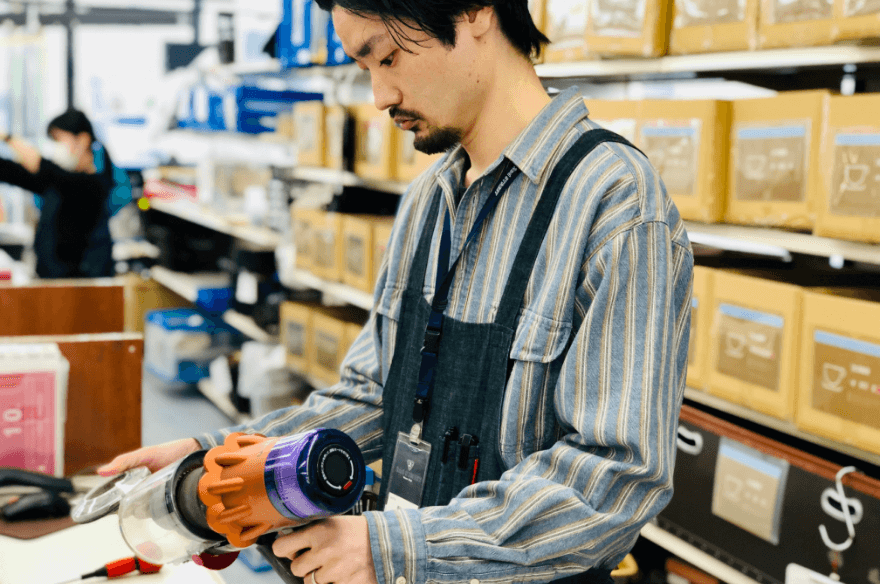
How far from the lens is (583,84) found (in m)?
2.78

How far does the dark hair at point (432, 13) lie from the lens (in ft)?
3.44

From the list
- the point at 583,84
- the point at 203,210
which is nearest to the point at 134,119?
the point at 203,210

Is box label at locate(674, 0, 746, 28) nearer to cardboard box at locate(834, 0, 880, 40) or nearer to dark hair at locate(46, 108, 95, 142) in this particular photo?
cardboard box at locate(834, 0, 880, 40)

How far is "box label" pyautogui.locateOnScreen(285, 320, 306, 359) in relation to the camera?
3.82 m

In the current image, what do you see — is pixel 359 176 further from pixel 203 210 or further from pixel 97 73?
pixel 97 73

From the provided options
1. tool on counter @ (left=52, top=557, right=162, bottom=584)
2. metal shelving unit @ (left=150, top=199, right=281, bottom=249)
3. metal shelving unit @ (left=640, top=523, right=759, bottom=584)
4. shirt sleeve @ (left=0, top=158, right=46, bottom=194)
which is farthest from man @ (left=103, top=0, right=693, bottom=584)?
shirt sleeve @ (left=0, top=158, right=46, bottom=194)

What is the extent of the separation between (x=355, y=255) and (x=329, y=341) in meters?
0.46

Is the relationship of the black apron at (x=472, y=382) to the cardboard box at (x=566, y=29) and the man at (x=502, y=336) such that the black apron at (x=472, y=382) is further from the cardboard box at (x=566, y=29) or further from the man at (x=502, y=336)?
the cardboard box at (x=566, y=29)

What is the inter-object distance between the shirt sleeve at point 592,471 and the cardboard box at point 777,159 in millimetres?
909

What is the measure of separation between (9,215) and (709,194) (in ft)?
22.2

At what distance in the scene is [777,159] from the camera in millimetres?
1779

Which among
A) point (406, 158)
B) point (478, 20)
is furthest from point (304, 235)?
point (478, 20)

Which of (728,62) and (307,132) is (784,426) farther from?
(307,132)

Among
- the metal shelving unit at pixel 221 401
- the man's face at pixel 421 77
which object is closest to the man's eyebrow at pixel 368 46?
the man's face at pixel 421 77
